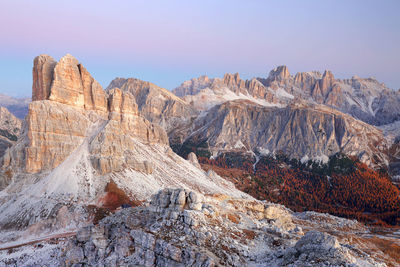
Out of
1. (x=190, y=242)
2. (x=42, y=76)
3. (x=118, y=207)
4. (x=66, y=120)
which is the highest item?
(x=42, y=76)

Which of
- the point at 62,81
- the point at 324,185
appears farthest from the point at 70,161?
the point at 324,185

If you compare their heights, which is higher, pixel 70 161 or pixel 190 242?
pixel 70 161

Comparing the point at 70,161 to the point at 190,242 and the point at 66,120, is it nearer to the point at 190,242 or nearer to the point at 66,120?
the point at 66,120

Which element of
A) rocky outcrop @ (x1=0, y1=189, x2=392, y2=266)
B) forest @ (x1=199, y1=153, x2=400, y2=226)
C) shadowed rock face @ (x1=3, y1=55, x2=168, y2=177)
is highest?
shadowed rock face @ (x1=3, y1=55, x2=168, y2=177)

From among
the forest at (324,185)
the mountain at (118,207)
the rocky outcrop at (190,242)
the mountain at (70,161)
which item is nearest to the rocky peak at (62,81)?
the mountain at (70,161)

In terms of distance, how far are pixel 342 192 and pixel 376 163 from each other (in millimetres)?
60301

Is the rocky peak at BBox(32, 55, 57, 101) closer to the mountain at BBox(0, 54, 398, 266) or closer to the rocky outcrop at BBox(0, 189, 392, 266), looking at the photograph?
the mountain at BBox(0, 54, 398, 266)

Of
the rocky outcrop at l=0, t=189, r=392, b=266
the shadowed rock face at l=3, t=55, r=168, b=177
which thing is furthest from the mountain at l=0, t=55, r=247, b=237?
the rocky outcrop at l=0, t=189, r=392, b=266

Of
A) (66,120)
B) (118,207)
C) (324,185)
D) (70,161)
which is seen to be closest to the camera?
(118,207)

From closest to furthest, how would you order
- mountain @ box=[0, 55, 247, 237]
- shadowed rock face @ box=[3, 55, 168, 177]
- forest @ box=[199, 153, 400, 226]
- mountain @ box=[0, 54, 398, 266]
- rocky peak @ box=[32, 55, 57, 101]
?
mountain @ box=[0, 54, 398, 266]
mountain @ box=[0, 55, 247, 237]
shadowed rock face @ box=[3, 55, 168, 177]
rocky peak @ box=[32, 55, 57, 101]
forest @ box=[199, 153, 400, 226]

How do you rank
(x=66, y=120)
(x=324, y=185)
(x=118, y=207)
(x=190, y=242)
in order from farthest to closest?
(x=324, y=185) < (x=66, y=120) < (x=118, y=207) < (x=190, y=242)

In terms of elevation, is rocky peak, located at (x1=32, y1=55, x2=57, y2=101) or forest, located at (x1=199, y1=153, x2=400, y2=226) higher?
rocky peak, located at (x1=32, y1=55, x2=57, y2=101)

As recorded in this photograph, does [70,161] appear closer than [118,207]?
No

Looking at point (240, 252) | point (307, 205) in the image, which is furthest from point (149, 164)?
point (307, 205)
